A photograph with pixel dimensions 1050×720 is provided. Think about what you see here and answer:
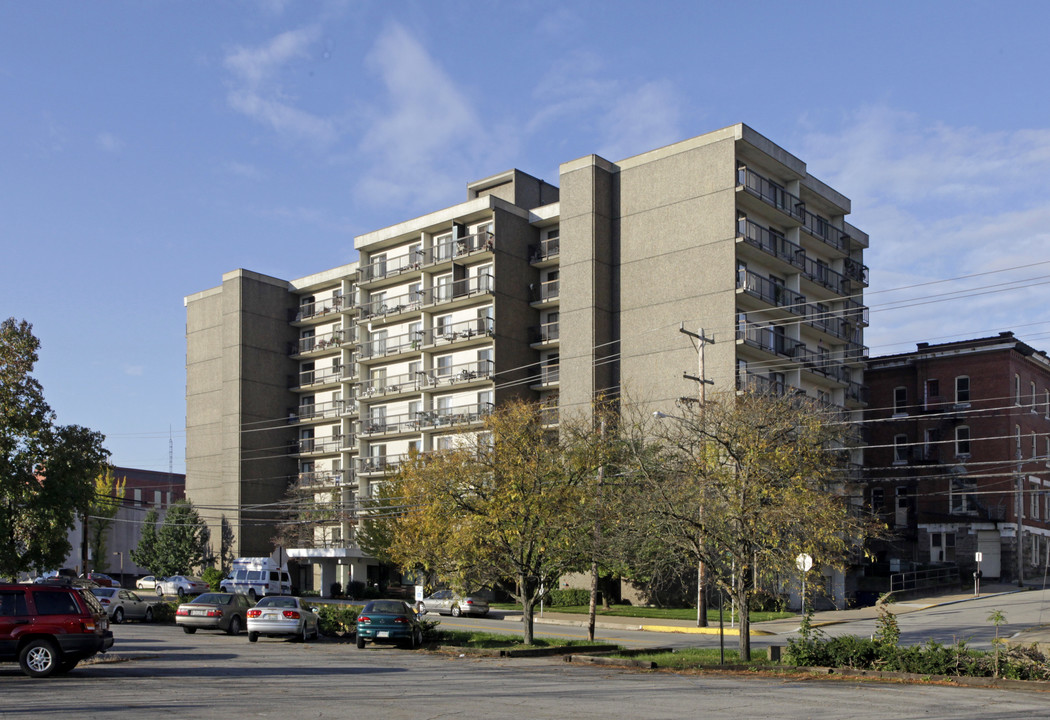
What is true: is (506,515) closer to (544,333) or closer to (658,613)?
(658,613)

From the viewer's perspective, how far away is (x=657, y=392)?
57156 mm

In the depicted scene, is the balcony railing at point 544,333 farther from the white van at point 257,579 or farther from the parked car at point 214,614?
the parked car at point 214,614

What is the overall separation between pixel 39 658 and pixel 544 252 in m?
49.4

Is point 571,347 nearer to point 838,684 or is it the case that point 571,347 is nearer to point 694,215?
point 694,215

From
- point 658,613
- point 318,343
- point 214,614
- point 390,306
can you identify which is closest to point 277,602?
point 214,614

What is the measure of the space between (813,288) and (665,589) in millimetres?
20473

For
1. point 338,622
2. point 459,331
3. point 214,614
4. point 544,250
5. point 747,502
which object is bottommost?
point 338,622

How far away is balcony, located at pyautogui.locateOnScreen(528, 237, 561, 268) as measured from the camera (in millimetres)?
65812

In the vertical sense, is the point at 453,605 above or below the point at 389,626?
below

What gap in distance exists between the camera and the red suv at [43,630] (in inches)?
803

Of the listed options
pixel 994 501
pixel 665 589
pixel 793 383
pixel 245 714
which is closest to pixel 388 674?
pixel 245 714

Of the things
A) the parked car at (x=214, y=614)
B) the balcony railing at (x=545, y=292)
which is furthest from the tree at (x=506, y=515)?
the balcony railing at (x=545, y=292)

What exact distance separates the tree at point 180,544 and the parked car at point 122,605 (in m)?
33.8

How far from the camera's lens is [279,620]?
33406mm
